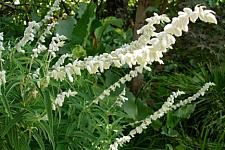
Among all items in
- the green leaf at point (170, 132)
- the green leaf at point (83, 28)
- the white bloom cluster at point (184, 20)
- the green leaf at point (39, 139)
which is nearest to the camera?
the white bloom cluster at point (184, 20)

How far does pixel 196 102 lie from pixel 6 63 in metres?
1.80

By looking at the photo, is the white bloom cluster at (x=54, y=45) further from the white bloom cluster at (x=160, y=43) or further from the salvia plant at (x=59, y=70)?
the white bloom cluster at (x=160, y=43)

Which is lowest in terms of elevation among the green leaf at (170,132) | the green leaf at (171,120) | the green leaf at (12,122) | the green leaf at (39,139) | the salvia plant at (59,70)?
the green leaf at (170,132)

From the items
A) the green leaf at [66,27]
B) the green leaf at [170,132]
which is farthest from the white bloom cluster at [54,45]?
the green leaf at [66,27]

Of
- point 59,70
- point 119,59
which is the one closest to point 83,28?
point 59,70

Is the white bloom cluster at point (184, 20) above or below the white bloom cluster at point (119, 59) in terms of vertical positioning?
above

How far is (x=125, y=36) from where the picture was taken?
14.0 feet

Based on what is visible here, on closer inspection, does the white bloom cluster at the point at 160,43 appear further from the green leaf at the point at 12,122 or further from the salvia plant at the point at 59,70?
the green leaf at the point at 12,122

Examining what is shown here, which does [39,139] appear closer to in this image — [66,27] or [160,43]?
[160,43]

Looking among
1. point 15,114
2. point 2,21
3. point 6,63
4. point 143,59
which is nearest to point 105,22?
point 2,21

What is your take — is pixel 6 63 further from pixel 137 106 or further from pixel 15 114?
pixel 137 106

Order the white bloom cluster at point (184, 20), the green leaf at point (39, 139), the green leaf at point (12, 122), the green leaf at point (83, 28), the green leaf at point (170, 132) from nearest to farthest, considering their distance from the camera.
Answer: the white bloom cluster at point (184, 20) → the green leaf at point (12, 122) → the green leaf at point (39, 139) → the green leaf at point (170, 132) → the green leaf at point (83, 28)

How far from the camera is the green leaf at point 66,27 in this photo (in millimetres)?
3579

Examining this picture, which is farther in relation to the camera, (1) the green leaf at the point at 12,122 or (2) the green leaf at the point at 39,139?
(2) the green leaf at the point at 39,139
